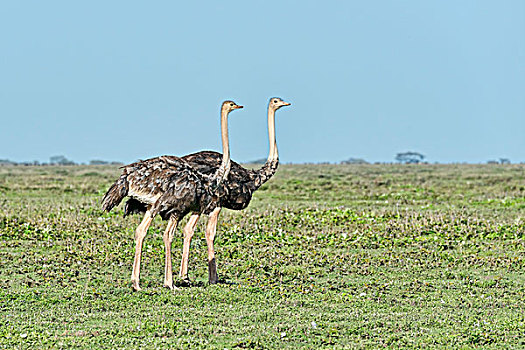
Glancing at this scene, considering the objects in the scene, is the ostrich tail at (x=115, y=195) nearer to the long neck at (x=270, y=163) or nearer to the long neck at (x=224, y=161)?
the long neck at (x=224, y=161)

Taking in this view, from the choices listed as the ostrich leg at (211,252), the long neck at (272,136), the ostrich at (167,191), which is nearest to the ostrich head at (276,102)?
the long neck at (272,136)

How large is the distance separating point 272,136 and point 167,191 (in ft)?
9.55

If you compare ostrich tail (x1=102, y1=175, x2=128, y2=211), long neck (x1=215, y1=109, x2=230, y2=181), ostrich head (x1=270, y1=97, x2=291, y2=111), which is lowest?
ostrich tail (x1=102, y1=175, x2=128, y2=211)

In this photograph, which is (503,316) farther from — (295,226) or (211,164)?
(295,226)

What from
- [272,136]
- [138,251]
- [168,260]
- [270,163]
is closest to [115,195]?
[138,251]

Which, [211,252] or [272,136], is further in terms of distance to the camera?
[272,136]

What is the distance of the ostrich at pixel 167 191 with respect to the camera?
1299 centimetres

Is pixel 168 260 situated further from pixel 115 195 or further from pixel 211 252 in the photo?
pixel 115 195

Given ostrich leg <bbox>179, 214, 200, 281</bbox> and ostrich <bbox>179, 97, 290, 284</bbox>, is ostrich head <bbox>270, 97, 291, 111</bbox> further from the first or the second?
ostrich leg <bbox>179, 214, 200, 281</bbox>

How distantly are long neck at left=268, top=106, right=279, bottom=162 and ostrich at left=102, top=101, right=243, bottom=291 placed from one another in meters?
1.52

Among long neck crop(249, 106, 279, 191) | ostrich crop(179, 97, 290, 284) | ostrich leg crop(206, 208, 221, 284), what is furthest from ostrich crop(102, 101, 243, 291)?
long neck crop(249, 106, 279, 191)

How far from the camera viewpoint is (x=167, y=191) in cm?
1295

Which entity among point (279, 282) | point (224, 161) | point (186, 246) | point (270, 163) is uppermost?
point (270, 163)

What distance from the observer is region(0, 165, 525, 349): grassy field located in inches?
398
